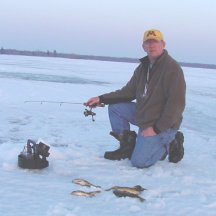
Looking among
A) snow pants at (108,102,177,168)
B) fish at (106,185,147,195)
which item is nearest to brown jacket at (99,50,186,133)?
snow pants at (108,102,177,168)

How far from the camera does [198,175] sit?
4.46 metres

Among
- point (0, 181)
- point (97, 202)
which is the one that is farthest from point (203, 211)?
point (0, 181)

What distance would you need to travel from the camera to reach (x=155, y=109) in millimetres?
4512

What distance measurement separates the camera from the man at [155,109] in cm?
437

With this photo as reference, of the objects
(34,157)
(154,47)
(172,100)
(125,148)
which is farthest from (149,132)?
(34,157)

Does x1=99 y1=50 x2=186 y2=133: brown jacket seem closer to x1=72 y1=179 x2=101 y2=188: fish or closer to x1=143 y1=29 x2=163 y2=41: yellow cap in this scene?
x1=143 y1=29 x2=163 y2=41: yellow cap

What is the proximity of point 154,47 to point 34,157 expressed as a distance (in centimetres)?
164

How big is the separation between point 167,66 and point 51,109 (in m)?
5.24

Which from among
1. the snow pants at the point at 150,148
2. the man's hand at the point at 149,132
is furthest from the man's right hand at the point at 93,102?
the man's hand at the point at 149,132

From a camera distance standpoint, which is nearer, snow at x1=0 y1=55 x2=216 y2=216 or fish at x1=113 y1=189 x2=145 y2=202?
snow at x1=0 y1=55 x2=216 y2=216

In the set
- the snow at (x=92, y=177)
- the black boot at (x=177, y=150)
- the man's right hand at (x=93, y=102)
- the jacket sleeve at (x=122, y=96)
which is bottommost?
the snow at (x=92, y=177)

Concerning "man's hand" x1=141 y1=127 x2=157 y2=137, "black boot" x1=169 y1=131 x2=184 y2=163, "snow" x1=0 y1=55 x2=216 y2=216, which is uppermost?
"man's hand" x1=141 y1=127 x2=157 y2=137

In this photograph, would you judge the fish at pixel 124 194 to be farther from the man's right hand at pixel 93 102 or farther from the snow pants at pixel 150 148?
the man's right hand at pixel 93 102

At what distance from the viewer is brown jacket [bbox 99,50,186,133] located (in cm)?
436
